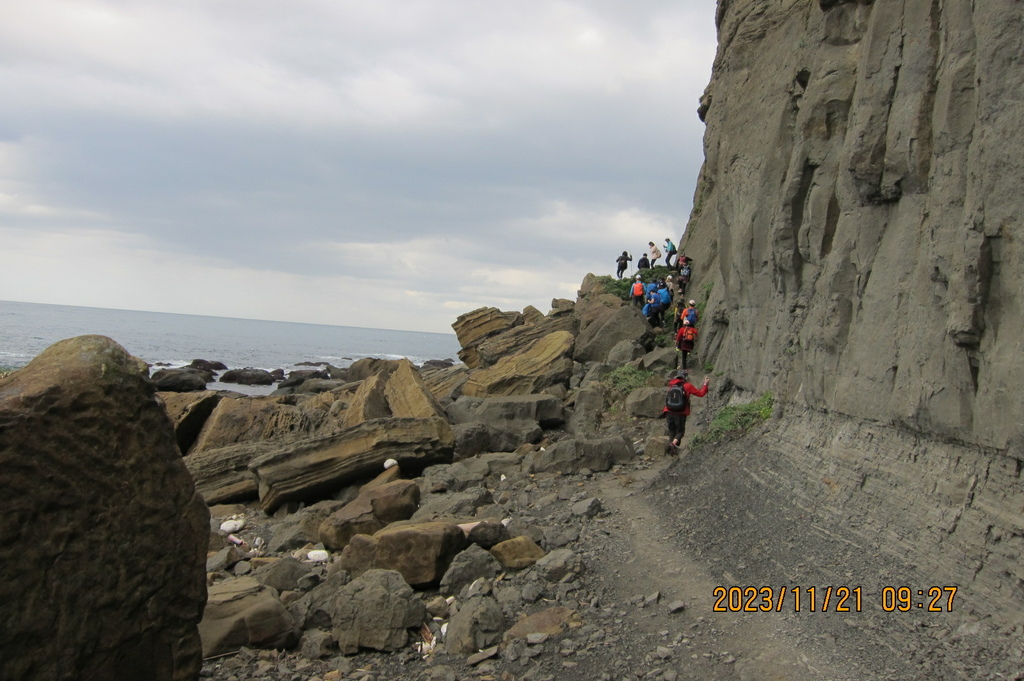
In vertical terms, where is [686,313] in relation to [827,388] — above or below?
above

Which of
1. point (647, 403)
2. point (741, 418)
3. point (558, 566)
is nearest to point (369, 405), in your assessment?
point (647, 403)

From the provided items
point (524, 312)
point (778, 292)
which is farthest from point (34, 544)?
point (524, 312)

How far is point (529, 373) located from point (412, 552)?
14.0 metres

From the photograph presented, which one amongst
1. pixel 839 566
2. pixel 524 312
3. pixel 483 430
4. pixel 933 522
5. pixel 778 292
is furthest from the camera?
pixel 524 312

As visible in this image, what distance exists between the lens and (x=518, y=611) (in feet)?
24.2

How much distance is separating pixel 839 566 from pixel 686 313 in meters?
12.6

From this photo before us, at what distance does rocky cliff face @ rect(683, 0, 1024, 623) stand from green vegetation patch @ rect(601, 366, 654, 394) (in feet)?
20.0

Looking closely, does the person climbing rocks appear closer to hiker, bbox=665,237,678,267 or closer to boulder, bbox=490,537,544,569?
hiker, bbox=665,237,678,267

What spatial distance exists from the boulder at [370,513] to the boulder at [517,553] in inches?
98.1

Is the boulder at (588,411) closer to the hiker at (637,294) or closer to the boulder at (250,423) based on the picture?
the boulder at (250,423)

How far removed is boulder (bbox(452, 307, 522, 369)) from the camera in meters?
30.8

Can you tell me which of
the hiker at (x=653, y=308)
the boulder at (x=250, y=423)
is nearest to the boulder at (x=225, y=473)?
the boulder at (x=250, y=423)

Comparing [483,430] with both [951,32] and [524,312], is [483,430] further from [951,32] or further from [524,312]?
[524,312]
